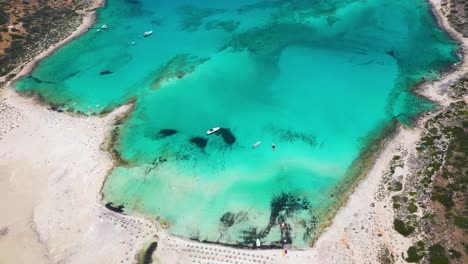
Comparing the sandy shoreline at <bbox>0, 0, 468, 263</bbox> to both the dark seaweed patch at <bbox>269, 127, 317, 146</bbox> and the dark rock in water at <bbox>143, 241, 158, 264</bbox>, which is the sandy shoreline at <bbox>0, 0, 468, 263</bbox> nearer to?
the dark rock in water at <bbox>143, 241, 158, 264</bbox>

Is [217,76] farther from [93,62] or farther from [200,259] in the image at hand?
[200,259]

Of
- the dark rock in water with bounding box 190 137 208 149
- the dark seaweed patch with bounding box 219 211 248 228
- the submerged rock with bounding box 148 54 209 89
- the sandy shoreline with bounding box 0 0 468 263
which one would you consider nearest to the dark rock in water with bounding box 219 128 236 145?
the dark rock in water with bounding box 190 137 208 149

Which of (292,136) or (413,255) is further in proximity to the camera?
(292,136)

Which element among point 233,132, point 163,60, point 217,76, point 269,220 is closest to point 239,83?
point 217,76

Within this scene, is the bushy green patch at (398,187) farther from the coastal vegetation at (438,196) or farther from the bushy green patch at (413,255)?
the bushy green patch at (413,255)

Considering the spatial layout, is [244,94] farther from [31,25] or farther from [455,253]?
[31,25]

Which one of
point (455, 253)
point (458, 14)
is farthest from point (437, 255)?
point (458, 14)

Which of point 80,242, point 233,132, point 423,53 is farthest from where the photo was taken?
point 423,53
